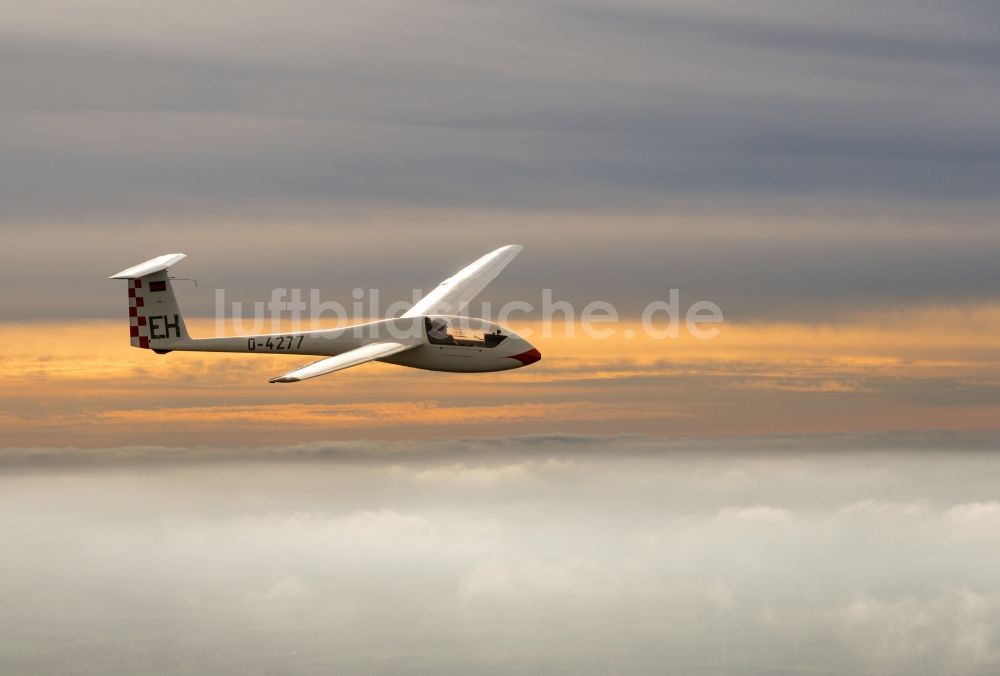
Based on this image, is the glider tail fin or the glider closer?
the glider

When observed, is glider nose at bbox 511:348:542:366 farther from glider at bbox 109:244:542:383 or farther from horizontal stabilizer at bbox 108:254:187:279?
horizontal stabilizer at bbox 108:254:187:279

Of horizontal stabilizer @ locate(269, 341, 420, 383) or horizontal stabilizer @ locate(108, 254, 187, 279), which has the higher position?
horizontal stabilizer @ locate(108, 254, 187, 279)

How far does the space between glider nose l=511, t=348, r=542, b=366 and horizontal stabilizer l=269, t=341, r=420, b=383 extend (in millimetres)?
5064

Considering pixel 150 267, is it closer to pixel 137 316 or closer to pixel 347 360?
pixel 137 316

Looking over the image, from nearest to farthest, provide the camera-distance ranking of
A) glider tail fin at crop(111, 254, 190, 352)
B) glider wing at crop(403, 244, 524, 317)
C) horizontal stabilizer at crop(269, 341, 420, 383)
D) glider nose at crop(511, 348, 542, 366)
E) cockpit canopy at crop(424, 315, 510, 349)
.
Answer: horizontal stabilizer at crop(269, 341, 420, 383) < cockpit canopy at crop(424, 315, 510, 349) < glider nose at crop(511, 348, 542, 366) < glider tail fin at crop(111, 254, 190, 352) < glider wing at crop(403, 244, 524, 317)

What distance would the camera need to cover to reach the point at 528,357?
56281mm

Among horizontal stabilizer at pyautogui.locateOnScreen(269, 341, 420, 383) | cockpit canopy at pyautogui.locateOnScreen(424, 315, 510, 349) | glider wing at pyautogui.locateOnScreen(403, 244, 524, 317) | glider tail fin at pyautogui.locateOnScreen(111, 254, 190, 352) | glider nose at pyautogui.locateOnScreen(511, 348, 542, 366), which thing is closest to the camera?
horizontal stabilizer at pyautogui.locateOnScreen(269, 341, 420, 383)

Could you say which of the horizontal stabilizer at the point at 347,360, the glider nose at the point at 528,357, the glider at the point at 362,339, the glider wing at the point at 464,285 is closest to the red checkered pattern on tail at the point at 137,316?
the glider at the point at 362,339

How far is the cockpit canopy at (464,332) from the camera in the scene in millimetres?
55844

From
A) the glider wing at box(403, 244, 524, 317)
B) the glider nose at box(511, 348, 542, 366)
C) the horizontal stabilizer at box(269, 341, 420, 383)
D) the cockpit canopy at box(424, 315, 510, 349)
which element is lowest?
the glider nose at box(511, 348, 542, 366)

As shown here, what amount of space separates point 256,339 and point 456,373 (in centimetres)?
1075

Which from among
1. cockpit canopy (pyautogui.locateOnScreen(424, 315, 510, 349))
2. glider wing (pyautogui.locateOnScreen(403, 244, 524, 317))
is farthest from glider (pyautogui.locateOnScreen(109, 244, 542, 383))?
glider wing (pyautogui.locateOnScreen(403, 244, 524, 317))

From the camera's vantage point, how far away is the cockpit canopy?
5584 cm

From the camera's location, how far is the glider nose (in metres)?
56.1
